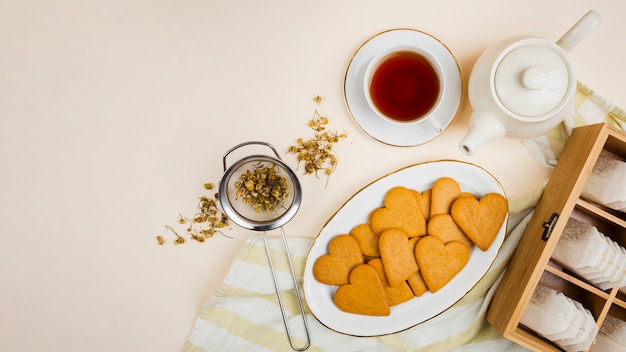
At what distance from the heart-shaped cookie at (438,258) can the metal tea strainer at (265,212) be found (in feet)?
1.07

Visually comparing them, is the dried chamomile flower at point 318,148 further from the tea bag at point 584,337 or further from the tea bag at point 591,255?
the tea bag at point 584,337

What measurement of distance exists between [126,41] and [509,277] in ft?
3.84

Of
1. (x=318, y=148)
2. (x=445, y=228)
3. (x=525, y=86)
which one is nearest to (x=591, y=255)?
(x=445, y=228)

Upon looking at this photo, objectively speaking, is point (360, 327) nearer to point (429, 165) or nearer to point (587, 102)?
point (429, 165)

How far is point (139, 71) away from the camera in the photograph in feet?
3.84

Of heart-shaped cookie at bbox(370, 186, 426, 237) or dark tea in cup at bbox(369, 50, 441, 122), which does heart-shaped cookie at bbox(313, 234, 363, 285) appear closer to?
heart-shaped cookie at bbox(370, 186, 426, 237)

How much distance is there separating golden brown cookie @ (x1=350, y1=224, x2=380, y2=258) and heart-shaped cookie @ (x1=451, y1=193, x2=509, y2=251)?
0.69ft

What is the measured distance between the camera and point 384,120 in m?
1.08

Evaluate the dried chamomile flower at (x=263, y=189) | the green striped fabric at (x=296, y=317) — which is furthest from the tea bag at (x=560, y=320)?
the dried chamomile flower at (x=263, y=189)

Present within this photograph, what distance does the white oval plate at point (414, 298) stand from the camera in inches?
43.6

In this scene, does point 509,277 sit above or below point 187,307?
above

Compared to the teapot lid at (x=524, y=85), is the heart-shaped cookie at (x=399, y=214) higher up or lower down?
lower down

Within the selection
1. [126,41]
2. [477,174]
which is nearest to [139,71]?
[126,41]

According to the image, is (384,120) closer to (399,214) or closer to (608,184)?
(399,214)
